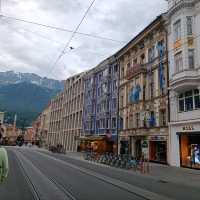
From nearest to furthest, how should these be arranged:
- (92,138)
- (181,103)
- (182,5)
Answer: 1. (182,5)
2. (181,103)
3. (92,138)

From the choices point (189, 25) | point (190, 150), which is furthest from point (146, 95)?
point (189, 25)

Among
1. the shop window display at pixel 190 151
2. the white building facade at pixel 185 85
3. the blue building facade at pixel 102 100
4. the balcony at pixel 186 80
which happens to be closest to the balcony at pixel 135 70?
the blue building facade at pixel 102 100

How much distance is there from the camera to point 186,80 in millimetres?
25219

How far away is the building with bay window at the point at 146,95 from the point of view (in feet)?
101

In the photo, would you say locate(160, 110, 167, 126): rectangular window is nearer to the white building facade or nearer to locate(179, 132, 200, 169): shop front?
the white building facade

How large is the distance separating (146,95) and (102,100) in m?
16.3

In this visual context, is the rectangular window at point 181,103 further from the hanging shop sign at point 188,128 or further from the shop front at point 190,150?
the shop front at point 190,150

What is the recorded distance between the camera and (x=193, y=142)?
2569 centimetres

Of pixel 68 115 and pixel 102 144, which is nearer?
pixel 102 144

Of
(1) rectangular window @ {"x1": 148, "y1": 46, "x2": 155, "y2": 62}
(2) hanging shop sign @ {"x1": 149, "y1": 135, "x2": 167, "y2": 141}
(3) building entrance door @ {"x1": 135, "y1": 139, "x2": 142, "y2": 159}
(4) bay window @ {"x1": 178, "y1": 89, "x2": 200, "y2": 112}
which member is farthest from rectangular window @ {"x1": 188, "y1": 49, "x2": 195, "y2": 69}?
(3) building entrance door @ {"x1": 135, "y1": 139, "x2": 142, "y2": 159}

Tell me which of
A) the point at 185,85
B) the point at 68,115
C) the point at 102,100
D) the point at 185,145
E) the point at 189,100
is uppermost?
the point at 102,100

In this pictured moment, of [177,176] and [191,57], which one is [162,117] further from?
[177,176]

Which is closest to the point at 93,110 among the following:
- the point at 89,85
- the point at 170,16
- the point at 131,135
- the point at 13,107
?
the point at 89,85

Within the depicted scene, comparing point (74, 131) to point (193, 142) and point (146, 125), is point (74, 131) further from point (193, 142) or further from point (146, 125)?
point (193, 142)
